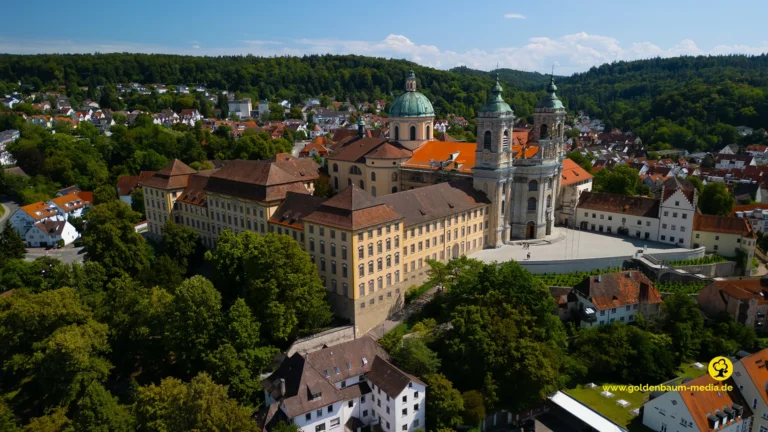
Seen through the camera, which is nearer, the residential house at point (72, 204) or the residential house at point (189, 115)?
the residential house at point (72, 204)

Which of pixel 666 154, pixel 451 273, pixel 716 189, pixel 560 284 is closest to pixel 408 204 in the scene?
pixel 451 273

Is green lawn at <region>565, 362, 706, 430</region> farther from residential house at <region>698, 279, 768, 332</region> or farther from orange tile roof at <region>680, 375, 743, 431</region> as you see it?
residential house at <region>698, 279, 768, 332</region>

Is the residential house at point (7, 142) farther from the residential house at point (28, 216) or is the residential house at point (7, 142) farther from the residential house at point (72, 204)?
the residential house at point (28, 216)

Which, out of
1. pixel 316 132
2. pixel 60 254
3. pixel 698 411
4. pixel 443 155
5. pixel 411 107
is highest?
pixel 411 107

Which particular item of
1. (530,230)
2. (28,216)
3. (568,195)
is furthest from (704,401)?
(28,216)

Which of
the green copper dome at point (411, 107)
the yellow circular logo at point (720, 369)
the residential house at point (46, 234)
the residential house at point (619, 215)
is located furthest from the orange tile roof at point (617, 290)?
the residential house at point (46, 234)

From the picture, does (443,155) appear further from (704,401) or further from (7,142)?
(7,142)

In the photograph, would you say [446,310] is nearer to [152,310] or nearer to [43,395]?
[152,310]
